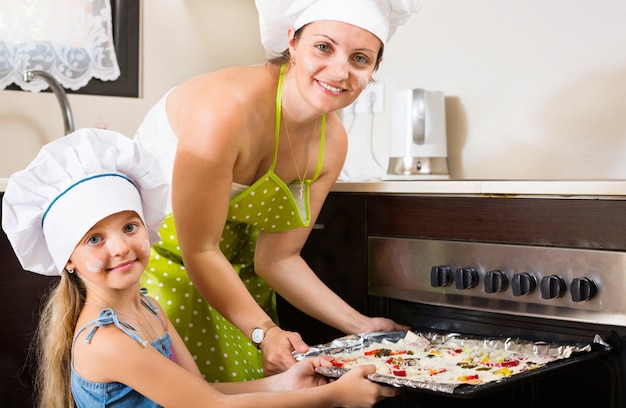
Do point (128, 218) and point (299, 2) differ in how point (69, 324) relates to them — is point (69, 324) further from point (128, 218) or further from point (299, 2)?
point (299, 2)

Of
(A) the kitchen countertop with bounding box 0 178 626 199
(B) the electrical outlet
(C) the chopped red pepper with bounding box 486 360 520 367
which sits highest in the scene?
(B) the electrical outlet

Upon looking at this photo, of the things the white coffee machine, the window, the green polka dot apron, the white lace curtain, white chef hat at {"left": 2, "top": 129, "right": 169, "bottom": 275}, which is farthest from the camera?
the window

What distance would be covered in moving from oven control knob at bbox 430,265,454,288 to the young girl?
412 mm

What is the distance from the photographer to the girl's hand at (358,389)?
1.23 metres

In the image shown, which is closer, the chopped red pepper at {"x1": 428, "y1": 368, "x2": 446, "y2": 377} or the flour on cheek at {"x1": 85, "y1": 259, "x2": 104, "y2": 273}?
the flour on cheek at {"x1": 85, "y1": 259, "x2": 104, "y2": 273}

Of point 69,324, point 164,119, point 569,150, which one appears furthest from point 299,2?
point 569,150

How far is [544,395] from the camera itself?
154 cm

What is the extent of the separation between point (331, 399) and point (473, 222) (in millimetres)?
508

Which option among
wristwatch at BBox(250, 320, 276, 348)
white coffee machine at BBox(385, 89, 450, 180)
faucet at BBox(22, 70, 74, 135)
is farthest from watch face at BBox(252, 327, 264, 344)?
faucet at BBox(22, 70, 74, 135)

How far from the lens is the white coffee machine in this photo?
2.15 meters

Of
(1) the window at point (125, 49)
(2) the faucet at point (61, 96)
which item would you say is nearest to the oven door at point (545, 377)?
(2) the faucet at point (61, 96)

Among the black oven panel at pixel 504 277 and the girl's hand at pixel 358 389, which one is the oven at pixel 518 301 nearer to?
the black oven panel at pixel 504 277

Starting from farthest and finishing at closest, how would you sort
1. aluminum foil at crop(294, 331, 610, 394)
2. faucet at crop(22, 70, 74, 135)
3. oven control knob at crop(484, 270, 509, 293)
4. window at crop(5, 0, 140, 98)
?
window at crop(5, 0, 140, 98), faucet at crop(22, 70, 74, 135), oven control knob at crop(484, 270, 509, 293), aluminum foil at crop(294, 331, 610, 394)

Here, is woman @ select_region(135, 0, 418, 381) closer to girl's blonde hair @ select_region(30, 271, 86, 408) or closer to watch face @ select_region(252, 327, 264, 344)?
watch face @ select_region(252, 327, 264, 344)
